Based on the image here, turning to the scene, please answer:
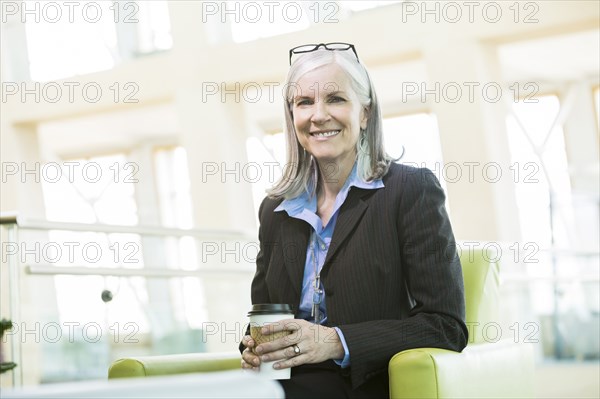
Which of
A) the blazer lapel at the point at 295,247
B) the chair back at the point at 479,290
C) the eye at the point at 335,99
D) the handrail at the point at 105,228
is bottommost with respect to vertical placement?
the chair back at the point at 479,290

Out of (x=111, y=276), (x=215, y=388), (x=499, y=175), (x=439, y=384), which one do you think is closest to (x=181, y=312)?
(x=111, y=276)

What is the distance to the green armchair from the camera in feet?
6.49

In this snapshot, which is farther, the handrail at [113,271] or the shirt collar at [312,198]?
the handrail at [113,271]

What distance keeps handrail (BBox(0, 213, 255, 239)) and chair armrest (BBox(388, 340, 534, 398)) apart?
244 centimetres

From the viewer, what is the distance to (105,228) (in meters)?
4.83

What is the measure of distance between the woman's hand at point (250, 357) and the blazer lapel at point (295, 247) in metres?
0.24

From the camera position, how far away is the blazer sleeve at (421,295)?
2.09 meters

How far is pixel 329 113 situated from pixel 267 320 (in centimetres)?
56

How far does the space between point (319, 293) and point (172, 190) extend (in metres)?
8.92

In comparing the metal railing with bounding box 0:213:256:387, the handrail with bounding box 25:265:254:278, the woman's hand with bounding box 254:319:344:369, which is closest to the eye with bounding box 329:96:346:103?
the woman's hand with bounding box 254:319:344:369

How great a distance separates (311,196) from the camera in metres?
2.42

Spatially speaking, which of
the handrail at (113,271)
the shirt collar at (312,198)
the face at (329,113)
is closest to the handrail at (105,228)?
the handrail at (113,271)

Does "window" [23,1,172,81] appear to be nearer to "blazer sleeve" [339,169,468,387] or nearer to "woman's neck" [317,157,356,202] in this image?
"woman's neck" [317,157,356,202]

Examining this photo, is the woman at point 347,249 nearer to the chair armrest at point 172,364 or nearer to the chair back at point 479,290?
the chair armrest at point 172,364
